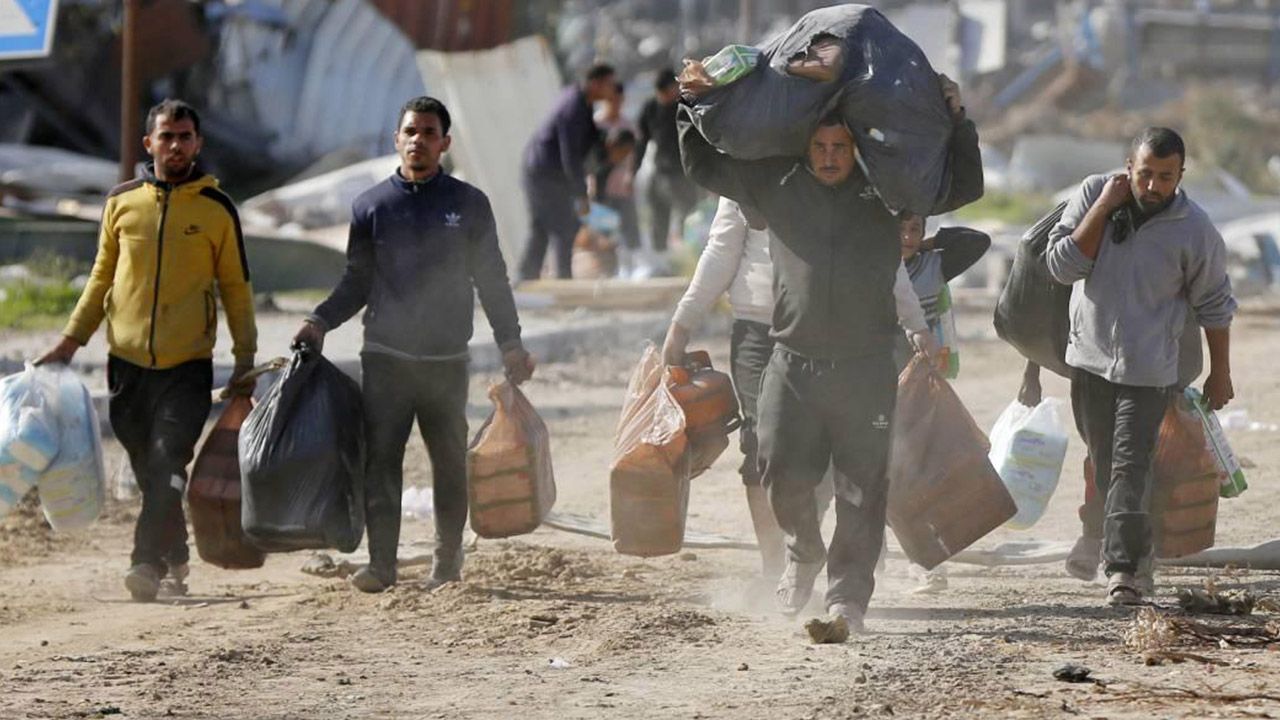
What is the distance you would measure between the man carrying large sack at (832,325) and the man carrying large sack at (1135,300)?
58cm

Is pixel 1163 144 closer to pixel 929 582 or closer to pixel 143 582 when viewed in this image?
pixel 929 582

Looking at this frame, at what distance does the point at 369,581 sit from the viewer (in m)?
7.88

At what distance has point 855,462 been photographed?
7086mm

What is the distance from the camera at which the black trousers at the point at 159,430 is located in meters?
7.91

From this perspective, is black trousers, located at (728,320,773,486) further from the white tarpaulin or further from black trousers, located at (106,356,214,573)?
the white tarpaulin

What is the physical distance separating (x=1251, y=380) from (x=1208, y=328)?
7.01 metres

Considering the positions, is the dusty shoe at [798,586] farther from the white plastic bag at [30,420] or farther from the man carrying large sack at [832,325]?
the white plastic bag at [30,420]

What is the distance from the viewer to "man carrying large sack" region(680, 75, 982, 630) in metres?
6.93

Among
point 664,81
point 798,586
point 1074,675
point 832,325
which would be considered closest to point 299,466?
point 798,586

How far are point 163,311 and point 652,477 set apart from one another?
1757mm

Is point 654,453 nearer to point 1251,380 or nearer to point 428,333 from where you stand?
point 428,333

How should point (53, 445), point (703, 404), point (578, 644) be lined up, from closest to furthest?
point (578, 644) < point (703, 404) < point (53, 445)

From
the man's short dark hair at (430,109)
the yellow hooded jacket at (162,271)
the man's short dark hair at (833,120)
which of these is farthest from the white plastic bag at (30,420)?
the man's short dark hair at (833,120)

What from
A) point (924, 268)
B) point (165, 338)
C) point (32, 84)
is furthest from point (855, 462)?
point (32, 84)
